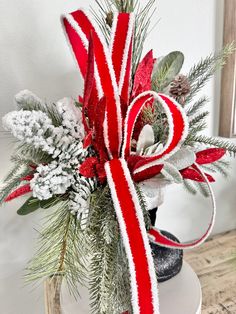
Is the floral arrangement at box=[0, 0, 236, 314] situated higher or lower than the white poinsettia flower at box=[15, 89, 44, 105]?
lower

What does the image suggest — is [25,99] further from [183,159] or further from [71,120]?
[183,159]

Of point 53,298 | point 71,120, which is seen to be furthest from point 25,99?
point 53,298

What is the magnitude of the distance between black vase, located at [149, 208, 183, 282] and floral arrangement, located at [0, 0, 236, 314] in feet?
0.32

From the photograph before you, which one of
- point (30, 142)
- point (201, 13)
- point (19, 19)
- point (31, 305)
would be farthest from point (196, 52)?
point (31, 305)

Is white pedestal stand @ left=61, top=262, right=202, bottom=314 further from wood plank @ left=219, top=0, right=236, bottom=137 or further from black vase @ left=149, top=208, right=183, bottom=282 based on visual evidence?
wood plank @ left=219, top=0, right=236, bottom=137

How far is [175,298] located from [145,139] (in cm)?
26

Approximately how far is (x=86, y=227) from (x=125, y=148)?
0.30ft

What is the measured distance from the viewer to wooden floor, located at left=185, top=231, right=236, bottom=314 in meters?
0.61

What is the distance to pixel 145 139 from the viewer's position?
0.39 metres

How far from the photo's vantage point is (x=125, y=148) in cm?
38

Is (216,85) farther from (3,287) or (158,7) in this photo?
(3,287)

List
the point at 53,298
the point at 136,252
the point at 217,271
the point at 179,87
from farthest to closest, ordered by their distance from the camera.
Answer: the point at 217,271
the point at 53,298
the point at 179,87
the point at 136,252

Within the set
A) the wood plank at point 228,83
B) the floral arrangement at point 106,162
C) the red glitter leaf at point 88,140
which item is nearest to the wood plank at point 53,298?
the floral arrangement at point 106,162

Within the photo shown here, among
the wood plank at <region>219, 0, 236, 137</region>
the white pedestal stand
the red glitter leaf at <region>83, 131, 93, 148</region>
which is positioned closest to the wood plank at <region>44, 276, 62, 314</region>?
the white pedestal stand
